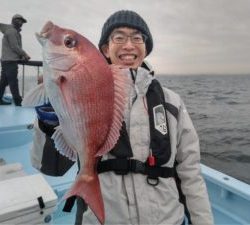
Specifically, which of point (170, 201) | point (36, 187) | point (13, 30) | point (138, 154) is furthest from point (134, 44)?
point (13, 30)

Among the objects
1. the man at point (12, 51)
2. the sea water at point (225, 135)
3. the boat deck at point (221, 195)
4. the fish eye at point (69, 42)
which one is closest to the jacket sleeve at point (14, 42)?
the man at point (12, 51)

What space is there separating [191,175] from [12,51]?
19.6ft

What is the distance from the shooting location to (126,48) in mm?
1984

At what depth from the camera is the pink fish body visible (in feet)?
4.09

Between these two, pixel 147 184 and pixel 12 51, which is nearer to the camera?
pixel 147 184

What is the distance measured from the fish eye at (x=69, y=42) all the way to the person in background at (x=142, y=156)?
1.76 ft

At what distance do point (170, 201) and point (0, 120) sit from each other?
15.2 ft

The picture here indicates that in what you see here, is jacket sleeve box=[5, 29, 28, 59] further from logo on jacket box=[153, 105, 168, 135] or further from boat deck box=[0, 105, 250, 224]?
logo on jacket box=[153, 105, 168, 135]

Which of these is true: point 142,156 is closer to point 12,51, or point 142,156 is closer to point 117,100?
point 117,100

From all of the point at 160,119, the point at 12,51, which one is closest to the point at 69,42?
the point at 160,119

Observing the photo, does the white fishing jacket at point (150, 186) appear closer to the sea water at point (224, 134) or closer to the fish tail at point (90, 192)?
the fish tail at point (90, 192)

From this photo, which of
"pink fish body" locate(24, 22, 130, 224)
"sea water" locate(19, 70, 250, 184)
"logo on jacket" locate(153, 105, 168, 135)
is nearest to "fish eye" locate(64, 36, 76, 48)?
"pink fish body" locate(24, 22, 130, 224)

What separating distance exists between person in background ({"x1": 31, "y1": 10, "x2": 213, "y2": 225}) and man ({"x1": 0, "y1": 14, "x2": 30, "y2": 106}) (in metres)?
5.15

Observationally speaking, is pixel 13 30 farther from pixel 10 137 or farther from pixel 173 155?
pixel 173 155
